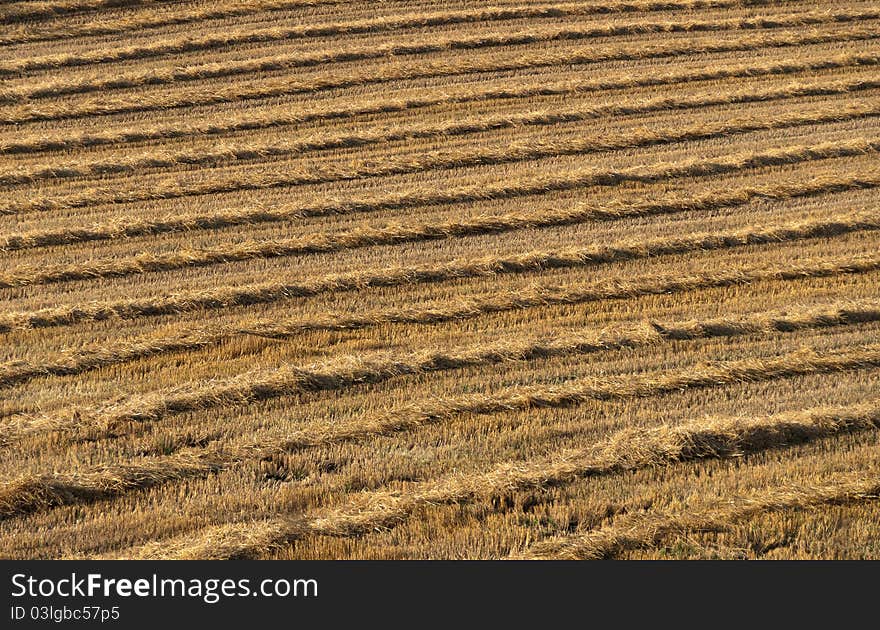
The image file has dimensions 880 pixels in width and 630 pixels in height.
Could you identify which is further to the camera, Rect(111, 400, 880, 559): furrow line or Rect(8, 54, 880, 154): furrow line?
Rect(8, 54, 880, 154): furrow line

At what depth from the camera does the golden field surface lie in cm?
873

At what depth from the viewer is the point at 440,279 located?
12359mm

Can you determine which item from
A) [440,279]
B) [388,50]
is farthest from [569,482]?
[388,50]

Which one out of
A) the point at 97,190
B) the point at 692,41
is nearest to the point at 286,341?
the point at 97,190

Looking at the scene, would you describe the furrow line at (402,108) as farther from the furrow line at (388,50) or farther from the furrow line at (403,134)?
the furrow line at (388,50)

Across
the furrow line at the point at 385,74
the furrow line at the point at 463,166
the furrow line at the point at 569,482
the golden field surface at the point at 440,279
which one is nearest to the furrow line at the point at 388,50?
the golden field surface at the point at 440,279

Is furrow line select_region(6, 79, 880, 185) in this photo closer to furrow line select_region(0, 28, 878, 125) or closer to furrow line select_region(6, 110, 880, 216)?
furrow line select_region(6, 110, 880, 216)

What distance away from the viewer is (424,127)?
1588 centimetres

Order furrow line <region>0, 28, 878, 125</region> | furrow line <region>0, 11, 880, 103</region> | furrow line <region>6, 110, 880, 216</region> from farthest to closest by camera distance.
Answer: furrow line <region>0, 11, 880, 103</region> → furrow line <region>0, 28, 878, 125</region> → furrow line <region>6, 110, 880, 216</region>

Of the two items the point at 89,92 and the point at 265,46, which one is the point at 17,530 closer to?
the point at 89,92

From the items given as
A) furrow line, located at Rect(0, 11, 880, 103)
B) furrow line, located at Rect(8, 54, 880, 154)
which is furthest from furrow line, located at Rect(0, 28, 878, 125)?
furrow line, located at Rect(8, 54, 880, 154)

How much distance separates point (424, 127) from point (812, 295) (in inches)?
239

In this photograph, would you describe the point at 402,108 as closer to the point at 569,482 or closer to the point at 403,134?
the point at 403,134

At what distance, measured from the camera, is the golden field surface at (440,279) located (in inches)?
344
